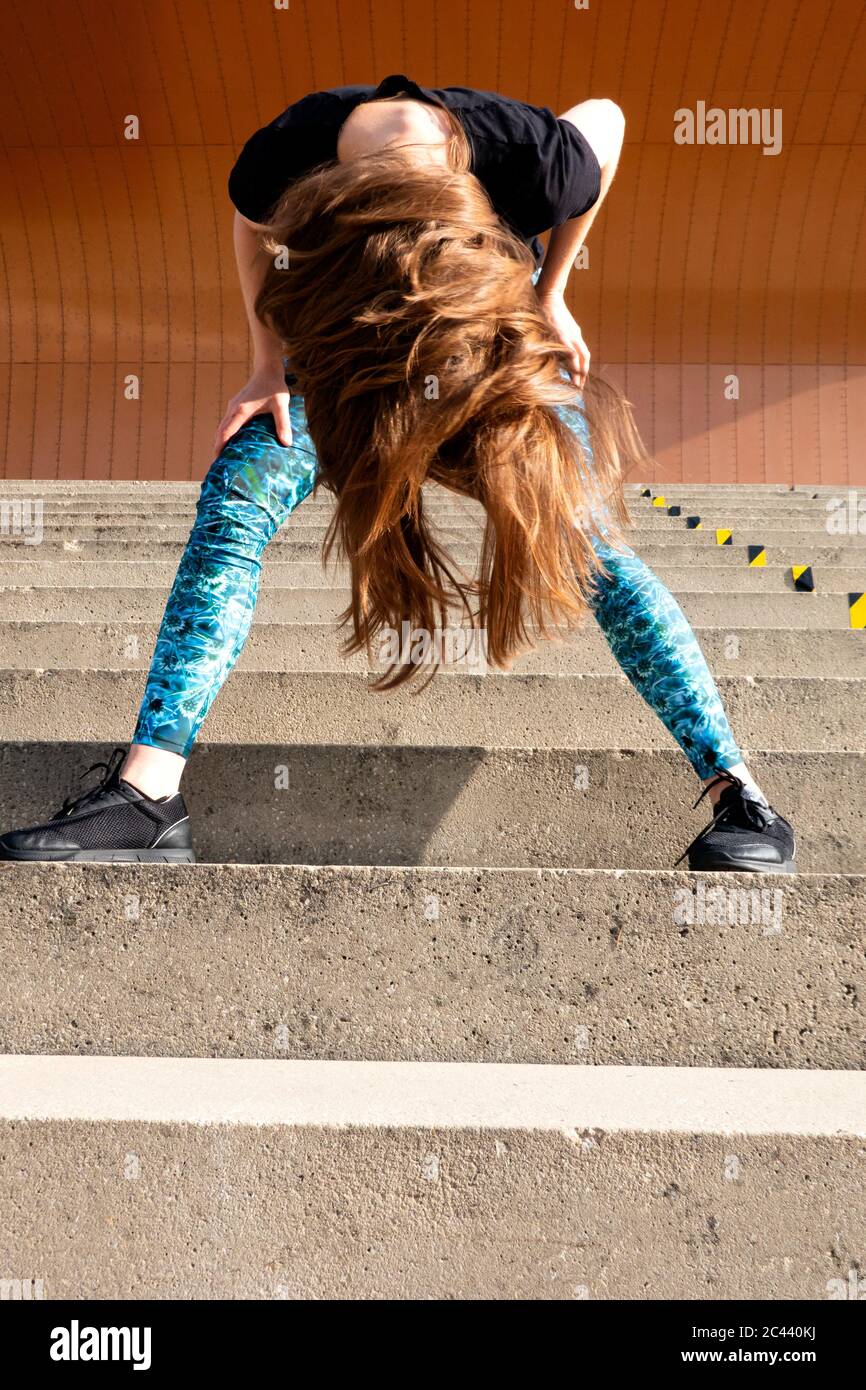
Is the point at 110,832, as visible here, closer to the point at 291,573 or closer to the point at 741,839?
the point at 741,839

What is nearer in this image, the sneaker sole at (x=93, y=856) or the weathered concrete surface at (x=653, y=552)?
the sneaker sole at (x=93, y=856)

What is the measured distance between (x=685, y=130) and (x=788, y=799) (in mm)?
9728

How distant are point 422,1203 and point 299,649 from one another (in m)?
1.68

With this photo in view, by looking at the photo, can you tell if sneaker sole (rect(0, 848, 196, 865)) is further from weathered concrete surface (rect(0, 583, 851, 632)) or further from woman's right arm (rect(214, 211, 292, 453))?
weathered concrete surface (rect(0, 583, 851, 632))

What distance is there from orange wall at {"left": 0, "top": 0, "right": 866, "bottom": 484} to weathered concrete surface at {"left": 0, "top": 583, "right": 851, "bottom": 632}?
7.74m

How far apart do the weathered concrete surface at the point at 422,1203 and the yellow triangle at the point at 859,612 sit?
2068 millimetres

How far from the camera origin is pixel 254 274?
64.9 inches

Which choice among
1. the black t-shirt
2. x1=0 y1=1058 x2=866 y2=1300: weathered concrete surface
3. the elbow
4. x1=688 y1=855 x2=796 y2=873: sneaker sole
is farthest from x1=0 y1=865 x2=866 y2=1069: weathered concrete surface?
the elbow

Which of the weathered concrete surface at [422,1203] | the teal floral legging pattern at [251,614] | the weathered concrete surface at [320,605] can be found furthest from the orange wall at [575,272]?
the weathered concrete surface at [422,1203]

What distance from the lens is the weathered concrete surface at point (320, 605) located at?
296cm

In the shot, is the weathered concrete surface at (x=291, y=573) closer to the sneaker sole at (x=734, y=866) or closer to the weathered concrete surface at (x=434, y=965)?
the sneaker sole at (x=734, y=866)

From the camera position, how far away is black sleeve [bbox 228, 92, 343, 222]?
1539 mm

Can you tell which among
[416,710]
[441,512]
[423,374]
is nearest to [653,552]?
[441,512]

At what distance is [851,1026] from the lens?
1392 mm
